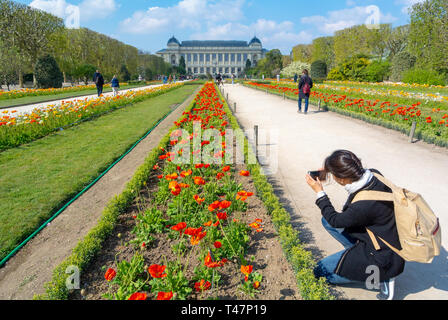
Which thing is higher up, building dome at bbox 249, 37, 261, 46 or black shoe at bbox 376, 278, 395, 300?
building dome at bbox 249, 37, 261, 46

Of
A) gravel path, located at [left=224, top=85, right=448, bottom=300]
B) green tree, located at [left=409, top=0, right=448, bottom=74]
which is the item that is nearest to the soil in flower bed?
gravel path, located at [left=224, top=85, right=448, bottom=300]

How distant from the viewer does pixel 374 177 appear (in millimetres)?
2168

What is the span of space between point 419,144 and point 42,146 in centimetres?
986

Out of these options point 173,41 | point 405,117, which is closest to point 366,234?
point 405,117

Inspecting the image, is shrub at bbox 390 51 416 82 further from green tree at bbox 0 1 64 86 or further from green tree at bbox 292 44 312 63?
green tree at bbox 0 1 64 86

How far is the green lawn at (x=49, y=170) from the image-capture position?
3828mm

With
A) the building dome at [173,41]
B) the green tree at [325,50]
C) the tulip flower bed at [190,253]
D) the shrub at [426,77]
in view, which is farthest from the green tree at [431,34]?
the building dome at [173,41]

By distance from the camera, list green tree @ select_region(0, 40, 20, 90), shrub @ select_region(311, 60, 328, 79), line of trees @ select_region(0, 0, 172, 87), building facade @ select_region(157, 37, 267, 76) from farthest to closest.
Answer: building facade @ select_region(157, 37, 267, 76) → shrub @ select_region(311, 60, 328, 79) → line of trees @ select_region(0, 0, 172, 87) → green tree @ select_region(0, 40, 20, 90)

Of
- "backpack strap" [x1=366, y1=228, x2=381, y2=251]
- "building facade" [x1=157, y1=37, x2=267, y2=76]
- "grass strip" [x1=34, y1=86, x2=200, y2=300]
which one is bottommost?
"grass strip" [x1=34, y1=86, x2=200, y2=300]

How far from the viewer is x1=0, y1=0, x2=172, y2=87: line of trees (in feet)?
88.8

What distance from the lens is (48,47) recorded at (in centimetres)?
3131

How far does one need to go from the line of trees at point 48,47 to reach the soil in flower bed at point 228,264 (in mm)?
28819

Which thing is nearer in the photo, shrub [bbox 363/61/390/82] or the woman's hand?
the woman's hand

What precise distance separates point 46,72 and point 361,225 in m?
30.2
